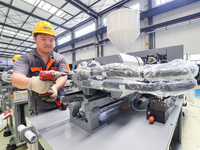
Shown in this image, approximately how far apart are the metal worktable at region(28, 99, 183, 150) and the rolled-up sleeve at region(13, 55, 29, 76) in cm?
35

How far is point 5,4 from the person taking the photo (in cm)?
386

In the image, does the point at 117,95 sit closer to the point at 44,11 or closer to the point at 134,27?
the point at 134,27

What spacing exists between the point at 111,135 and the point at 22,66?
790 mm

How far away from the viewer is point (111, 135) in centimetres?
48

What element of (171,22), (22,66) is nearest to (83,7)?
(171,22)

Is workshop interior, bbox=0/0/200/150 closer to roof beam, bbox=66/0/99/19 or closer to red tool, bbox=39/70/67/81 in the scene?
red tool, bbox=39/70/67/81

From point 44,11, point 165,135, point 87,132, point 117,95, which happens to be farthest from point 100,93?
point 44,11

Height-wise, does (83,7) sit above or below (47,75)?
above

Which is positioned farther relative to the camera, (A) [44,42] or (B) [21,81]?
(A) [44,42]

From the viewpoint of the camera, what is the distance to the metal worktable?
415 mm

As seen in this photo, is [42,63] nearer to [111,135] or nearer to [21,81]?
[21,81]

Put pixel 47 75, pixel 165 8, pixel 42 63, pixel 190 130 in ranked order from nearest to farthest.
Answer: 1. pixel 47 75
2. pixel 42 63
3. pixel 190 130
4. pixel 165 8

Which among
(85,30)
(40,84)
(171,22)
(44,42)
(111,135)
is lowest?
(111,135)

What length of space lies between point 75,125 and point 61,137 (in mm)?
112
